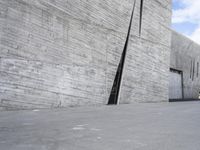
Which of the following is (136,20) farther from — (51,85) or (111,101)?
(51,85)

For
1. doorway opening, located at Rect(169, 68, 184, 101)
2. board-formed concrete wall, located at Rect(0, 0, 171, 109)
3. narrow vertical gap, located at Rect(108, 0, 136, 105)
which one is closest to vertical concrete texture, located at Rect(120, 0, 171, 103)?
board-formed concrete wall, located at Rect(0, 0, 171, 109)

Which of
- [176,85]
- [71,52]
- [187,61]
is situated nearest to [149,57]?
[71,52]

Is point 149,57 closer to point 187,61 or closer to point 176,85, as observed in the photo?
point 176,85

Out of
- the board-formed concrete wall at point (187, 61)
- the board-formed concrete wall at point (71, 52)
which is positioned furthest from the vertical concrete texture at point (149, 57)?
the board-formed concrete wall at point (187, 61)

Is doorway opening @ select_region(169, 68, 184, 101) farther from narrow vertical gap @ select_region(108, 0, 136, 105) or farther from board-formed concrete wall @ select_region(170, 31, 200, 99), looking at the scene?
narrow vertical gap @ select_region(108, 0, 136, 105)

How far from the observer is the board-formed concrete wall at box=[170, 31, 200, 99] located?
943 inches

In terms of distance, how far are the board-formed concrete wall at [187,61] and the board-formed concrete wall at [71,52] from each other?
24.5 feet

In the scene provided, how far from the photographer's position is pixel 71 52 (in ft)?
37.5

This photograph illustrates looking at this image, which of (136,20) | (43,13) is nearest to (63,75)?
(43,13)

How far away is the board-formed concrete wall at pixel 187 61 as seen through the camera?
24.0m

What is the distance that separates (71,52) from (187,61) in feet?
60.5

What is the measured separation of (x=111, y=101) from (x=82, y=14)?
4.95m

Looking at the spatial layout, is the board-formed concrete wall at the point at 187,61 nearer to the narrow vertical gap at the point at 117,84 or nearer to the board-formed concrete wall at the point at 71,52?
the board-formed concrete wall at the point at 71,52

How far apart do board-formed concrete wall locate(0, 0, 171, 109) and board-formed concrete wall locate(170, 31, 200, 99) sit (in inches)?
294
